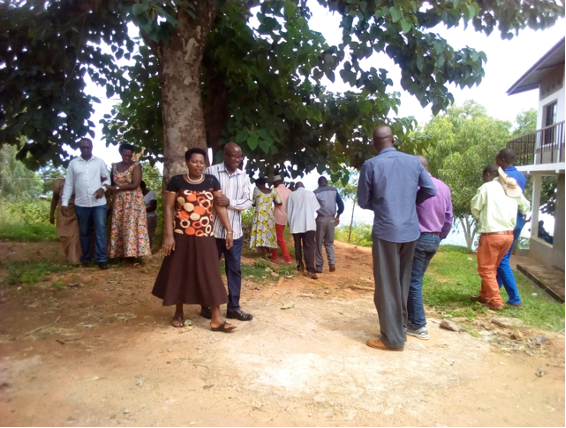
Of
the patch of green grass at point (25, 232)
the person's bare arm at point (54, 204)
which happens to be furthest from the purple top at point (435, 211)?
the patch of green grass at point (25, 232)

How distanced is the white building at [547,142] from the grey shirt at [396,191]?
92cm

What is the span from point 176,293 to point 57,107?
3.74 m

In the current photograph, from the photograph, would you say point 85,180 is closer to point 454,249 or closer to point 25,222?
point 454,249

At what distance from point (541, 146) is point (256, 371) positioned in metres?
2.17

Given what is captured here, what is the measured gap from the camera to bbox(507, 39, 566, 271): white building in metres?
1.86

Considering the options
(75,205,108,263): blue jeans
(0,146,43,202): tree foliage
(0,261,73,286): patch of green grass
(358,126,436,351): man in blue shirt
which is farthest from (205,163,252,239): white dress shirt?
(0,146,43,202): tree foliage

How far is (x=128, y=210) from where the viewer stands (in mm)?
6273

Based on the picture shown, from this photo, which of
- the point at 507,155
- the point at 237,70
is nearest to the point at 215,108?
the point at 237,70

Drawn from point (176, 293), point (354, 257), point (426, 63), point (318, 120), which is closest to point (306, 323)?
point (176, 293)

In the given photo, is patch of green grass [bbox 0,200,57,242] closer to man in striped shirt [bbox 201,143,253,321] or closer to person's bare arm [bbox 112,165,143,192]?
person's bare arm [bbox 112,165,143,192]

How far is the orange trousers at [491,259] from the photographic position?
389 centimetres

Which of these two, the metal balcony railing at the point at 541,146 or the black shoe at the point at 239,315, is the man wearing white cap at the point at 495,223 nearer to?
the metal balcony railing at the point at 541,146

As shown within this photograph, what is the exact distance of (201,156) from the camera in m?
4.07

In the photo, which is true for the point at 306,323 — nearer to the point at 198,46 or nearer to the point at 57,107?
the point at 198,46
